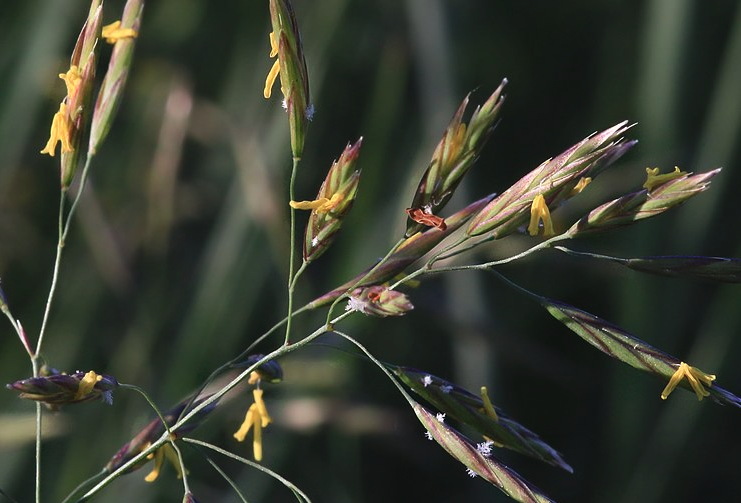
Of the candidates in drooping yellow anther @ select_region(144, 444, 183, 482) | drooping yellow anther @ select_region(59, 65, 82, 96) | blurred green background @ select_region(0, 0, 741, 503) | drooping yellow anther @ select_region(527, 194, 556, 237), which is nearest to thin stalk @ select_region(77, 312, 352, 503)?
drooping yellow anther @ select_region(144, 444, 183, 482)

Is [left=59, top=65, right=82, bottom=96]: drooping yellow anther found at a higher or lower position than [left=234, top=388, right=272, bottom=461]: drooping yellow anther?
higher

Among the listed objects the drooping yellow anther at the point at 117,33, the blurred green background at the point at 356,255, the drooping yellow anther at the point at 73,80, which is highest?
the drooping yellow anther at the point at 117,33

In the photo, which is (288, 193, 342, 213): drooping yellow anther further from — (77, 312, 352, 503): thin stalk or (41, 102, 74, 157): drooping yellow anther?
(41, 102, 74, 157): drooping yellow anther

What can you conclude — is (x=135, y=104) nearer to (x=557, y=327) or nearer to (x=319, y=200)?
(x=557, y=327)

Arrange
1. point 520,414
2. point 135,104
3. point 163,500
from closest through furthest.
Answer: point 163,500 < point 520,414 < point 135,104

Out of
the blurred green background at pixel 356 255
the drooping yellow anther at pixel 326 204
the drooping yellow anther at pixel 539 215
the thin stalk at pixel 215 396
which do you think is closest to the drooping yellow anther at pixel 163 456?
the thin stalk at pixel 215 396

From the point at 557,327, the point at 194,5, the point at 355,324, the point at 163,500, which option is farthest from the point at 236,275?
the point at 194,5

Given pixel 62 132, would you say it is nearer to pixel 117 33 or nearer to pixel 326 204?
pixel 117 33

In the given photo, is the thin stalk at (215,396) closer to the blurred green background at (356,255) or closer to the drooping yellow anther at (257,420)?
the drooping yellow anther at (257,420)

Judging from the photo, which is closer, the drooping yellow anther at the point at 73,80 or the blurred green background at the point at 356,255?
the drooping yellow anther at the point at 73,80
